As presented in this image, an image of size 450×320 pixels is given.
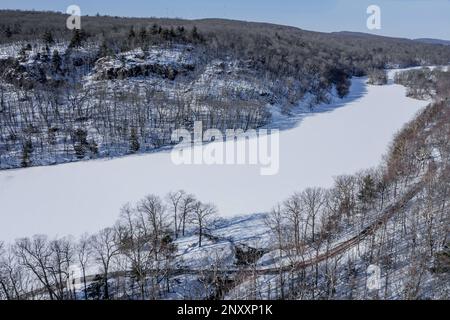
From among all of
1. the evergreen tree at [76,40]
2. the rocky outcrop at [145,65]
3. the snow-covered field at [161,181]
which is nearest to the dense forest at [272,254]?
the snow-covered field at [161,181]

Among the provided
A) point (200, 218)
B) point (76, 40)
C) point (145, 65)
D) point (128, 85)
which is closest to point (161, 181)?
point (200, 218)

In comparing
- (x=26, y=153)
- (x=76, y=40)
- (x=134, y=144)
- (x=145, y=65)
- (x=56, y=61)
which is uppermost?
(x=76, y=40)

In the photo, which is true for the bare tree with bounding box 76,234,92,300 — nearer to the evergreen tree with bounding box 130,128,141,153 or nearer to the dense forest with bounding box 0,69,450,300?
the dense forest with bounding box 0,69,450,300

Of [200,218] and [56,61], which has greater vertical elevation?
[56,61]

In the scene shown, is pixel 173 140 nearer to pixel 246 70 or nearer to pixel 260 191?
pixel 260 191

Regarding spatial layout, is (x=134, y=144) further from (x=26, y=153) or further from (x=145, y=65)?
(x=145, y=65)

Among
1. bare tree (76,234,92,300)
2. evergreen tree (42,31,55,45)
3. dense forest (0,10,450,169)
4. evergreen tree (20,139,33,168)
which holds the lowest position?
bare tree (76,234,92,300)

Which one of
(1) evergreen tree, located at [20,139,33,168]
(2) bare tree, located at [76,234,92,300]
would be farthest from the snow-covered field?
(2) bare tree, located at [76,234,92,300]

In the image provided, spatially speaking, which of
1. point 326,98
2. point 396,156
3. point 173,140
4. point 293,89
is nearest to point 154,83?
point 173,140
